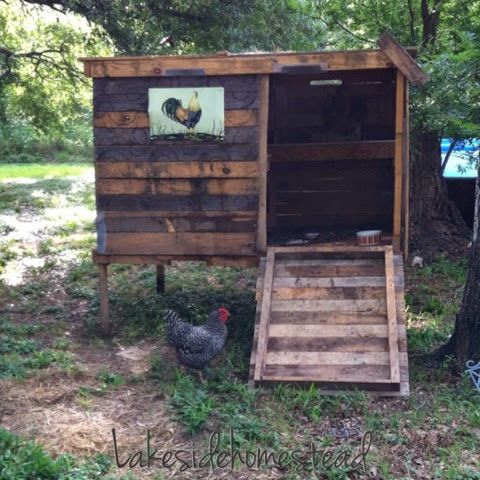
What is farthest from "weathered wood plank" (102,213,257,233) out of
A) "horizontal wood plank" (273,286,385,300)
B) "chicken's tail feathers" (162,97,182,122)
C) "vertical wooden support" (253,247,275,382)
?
"chicken's tail feathers" (162,97,182,122)

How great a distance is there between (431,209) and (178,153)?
5.06 m

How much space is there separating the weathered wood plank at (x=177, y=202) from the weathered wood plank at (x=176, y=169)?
0.66 feet

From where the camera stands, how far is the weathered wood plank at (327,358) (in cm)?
604

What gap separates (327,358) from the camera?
20.0 feet

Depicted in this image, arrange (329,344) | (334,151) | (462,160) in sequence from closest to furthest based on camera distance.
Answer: (329,344) → (334,151) → (462,160)

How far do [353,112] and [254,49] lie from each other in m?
1.74

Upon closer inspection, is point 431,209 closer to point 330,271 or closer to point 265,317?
point 330,271

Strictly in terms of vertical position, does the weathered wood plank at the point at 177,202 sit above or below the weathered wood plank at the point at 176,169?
below

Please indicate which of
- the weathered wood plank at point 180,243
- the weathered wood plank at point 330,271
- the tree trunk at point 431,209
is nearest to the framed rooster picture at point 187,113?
the weathered wood plank at point 180,243

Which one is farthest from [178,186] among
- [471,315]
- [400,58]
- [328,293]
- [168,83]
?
[471,315]

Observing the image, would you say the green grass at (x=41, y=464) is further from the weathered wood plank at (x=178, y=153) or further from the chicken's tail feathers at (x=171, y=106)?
the chicken's tail feathers at (x=171, y=106)

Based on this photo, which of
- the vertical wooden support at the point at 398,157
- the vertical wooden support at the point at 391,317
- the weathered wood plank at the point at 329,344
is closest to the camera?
the vertical wooden support at the point at 391,317

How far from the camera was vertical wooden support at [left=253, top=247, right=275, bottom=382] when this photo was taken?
6018 mm

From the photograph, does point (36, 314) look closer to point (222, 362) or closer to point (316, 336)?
point (222, 362)
